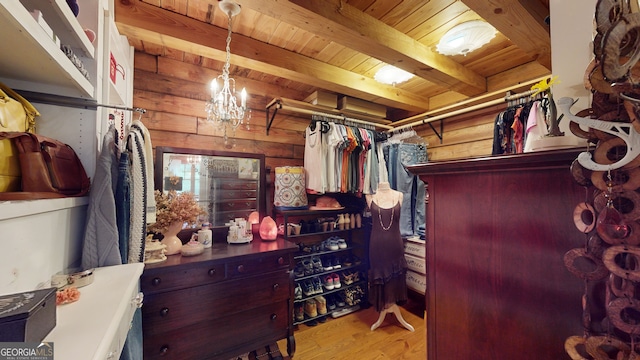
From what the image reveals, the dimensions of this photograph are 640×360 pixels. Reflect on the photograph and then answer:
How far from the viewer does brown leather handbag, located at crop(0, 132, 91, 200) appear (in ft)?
2.16

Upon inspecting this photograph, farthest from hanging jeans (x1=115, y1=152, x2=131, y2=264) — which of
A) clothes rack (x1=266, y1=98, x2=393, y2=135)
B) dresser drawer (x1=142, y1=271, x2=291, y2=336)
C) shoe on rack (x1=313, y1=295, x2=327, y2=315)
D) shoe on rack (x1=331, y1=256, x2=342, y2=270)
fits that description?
shoe on rack (x1=331, y1=256, x2=342, y2=270)

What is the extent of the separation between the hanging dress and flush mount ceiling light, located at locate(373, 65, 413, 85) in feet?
3.67

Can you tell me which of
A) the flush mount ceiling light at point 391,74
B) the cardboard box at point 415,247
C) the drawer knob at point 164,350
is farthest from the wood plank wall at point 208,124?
the drawer knob at point 164,350

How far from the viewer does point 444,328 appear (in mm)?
824

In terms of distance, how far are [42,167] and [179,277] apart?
91 cm

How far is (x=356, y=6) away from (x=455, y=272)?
1444 millimetres

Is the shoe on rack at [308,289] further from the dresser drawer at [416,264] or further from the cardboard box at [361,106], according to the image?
the cardboard box at [361,106]

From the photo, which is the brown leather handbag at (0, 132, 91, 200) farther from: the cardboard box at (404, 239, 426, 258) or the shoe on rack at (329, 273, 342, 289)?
the cardboard box at (404, 239, 426, 258)

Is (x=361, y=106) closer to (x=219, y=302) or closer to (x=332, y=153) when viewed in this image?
(x=332, y=153)

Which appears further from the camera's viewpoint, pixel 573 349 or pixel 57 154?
pixel 57 154

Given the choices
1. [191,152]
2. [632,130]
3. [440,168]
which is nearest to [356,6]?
[440,168]

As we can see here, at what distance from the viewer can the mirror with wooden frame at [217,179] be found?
1.86 metres

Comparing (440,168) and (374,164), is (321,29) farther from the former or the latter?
(374,164)

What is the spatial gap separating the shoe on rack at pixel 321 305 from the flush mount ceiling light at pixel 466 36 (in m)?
2.27
